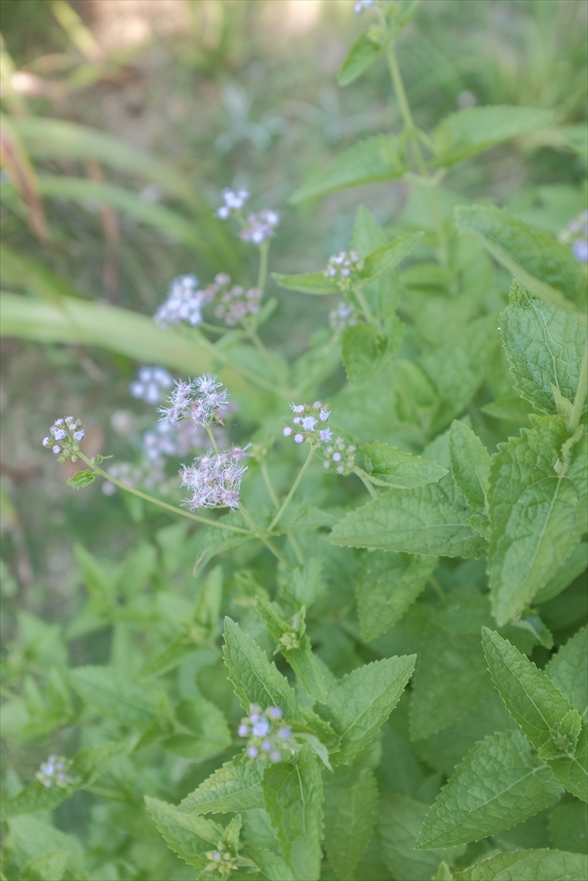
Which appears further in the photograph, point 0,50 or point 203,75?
point 203,75

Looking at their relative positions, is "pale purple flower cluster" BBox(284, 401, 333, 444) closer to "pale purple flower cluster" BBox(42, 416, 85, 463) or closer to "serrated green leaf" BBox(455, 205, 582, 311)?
"pale purple flower cluster" BBox(42, 416, 85, 463)

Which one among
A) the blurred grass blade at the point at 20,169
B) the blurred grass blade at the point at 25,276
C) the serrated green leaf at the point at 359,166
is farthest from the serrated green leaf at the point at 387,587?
the blurred grass blade at the point at 20,169

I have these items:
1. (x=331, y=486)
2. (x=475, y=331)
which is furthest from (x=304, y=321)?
(x=475, y=331)

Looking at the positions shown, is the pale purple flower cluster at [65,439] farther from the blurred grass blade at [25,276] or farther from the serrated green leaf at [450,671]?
the blurred grass blade at [25,276]

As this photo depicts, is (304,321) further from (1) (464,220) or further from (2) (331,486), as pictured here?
(1) (464,220)

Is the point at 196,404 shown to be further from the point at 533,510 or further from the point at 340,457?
the point at 533,510

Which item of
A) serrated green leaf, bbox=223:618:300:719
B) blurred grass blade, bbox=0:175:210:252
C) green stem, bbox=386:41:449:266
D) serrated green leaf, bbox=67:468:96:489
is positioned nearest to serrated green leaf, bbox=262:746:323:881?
serrated green leaf, bbox=223:618:300:719

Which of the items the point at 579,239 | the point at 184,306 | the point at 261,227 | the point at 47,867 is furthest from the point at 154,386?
the point at 579,239
